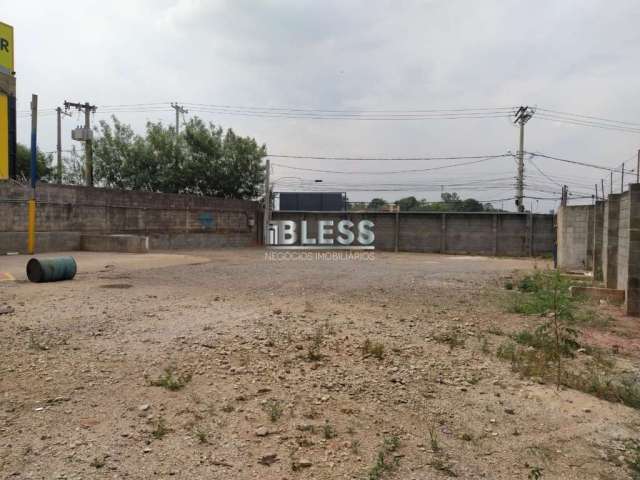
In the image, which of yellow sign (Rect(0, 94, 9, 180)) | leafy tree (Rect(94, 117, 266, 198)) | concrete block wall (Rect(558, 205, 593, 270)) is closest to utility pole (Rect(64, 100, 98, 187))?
leafy tree (Rect(94, 117, 266, 198))

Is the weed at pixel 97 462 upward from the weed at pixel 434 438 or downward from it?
upward

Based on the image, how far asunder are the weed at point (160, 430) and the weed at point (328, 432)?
3.44 ft

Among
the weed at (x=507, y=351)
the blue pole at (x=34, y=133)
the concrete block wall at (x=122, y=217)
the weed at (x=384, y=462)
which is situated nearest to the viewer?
the weed at (x=384, y=462)

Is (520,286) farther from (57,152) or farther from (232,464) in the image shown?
(57,152)

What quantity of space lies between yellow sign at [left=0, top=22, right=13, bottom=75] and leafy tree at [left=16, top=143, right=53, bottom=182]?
12.2 m

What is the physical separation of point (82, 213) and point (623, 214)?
57.9 ft

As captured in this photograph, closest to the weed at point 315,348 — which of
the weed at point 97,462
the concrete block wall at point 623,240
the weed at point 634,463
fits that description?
the weed at point 97,462

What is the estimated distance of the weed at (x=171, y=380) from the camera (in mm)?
3713

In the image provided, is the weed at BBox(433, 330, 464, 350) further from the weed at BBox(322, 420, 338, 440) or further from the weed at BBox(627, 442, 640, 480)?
the weed at BBox(322, 420, 338, 440)

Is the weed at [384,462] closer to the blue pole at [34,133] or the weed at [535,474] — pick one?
the weed at [535,474]

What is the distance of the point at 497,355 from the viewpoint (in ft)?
15.9

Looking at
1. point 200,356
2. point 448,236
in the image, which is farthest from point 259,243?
point 200,356

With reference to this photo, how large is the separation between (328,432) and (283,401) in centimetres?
60

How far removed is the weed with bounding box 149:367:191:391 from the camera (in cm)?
371
